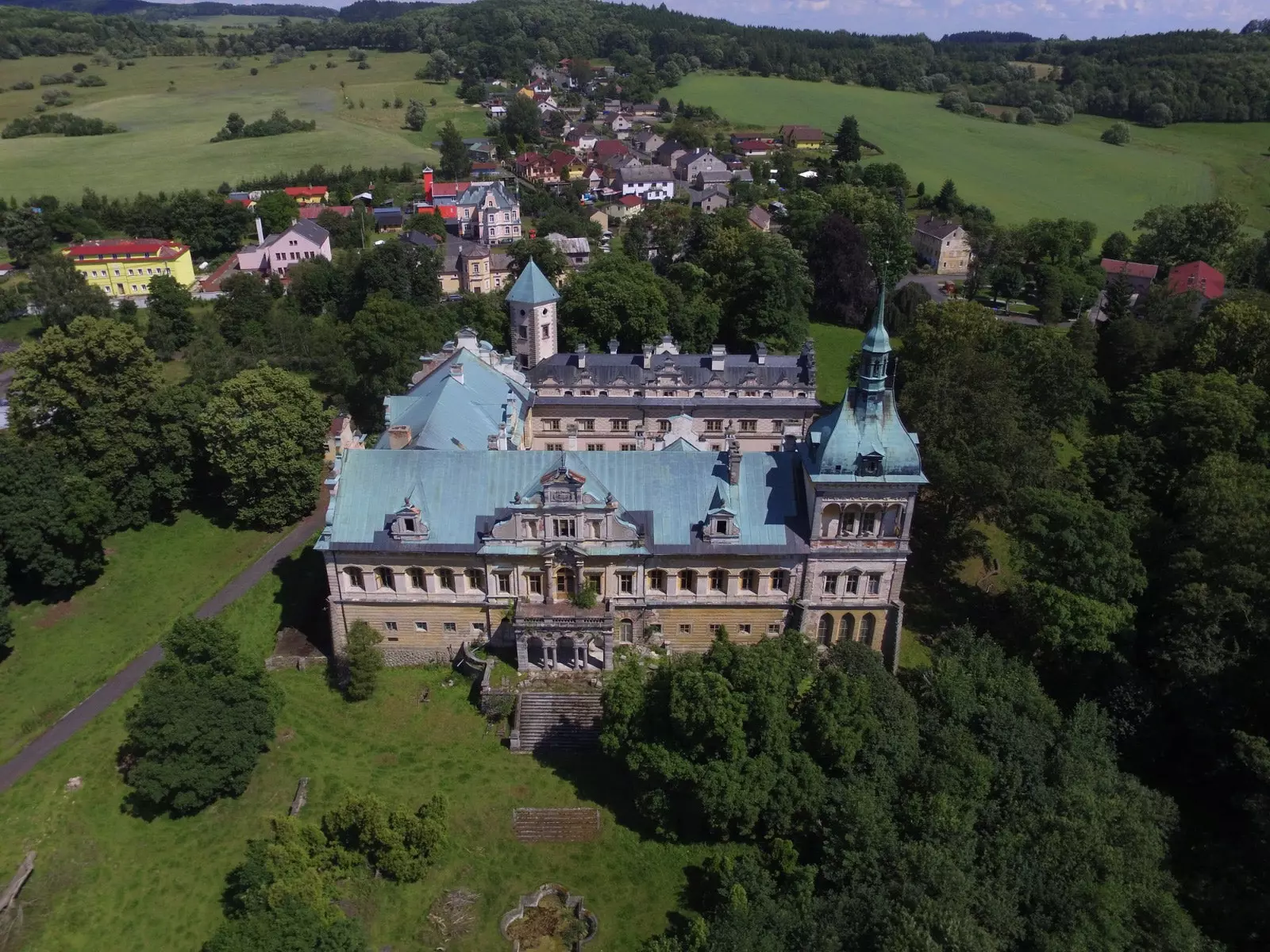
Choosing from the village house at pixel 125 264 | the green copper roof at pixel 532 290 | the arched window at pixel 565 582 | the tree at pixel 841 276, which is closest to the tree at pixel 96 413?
the green copper roof at pixel 532 290

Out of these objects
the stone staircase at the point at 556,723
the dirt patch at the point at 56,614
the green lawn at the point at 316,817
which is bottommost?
the green lawn at the point at 316,817

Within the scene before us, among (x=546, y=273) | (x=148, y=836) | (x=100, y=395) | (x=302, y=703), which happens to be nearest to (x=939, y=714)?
(x=302, y=703)

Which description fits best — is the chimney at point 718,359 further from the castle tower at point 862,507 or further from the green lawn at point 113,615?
the green lawn at point 113,615

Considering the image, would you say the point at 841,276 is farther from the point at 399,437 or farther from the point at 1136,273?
the point at 399,437

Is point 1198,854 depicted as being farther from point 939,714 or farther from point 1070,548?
point 1070,548

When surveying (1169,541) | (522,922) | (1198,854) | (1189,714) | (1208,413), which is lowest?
(522,922)

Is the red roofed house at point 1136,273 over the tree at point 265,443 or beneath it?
over
